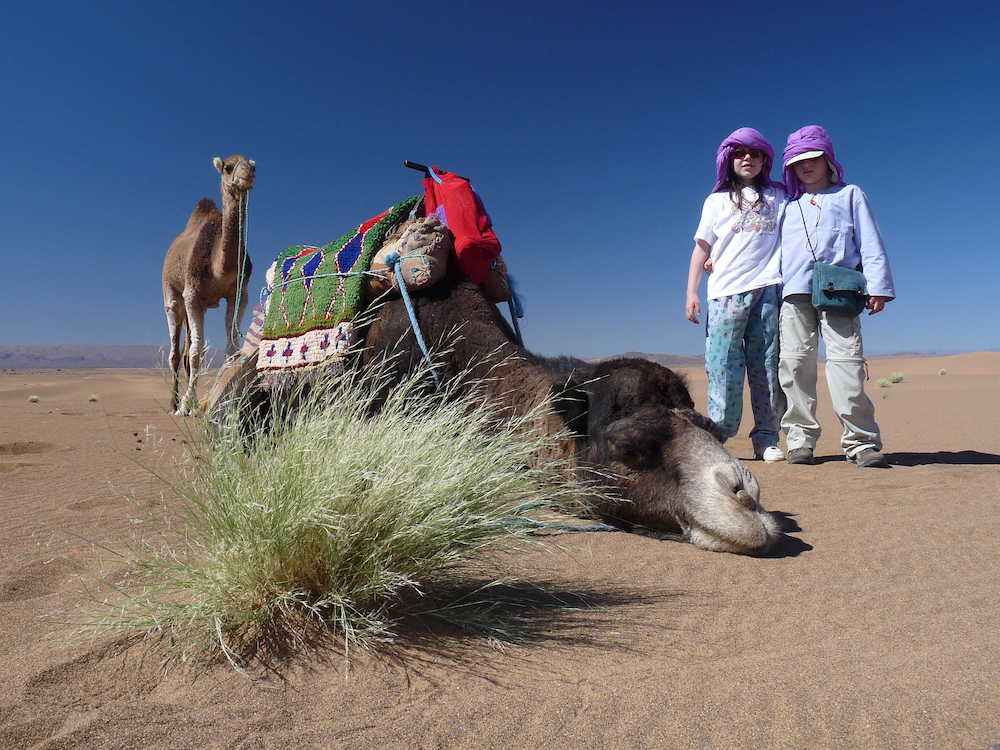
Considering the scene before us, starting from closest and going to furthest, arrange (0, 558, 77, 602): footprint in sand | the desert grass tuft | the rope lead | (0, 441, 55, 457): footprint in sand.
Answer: the desert grass tuft
(0, 558, 77, 602): footprint in sand
the rope lead
(0, 441, 55, 457): footprint in sand

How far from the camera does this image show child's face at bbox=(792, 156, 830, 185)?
18.3 ft

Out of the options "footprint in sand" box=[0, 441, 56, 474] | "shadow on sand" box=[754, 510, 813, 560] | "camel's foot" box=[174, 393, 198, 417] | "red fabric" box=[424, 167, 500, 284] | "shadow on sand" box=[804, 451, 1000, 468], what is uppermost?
"red fabric" box=[424, 167, 500, 284]

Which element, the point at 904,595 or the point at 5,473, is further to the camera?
the point at 5,473

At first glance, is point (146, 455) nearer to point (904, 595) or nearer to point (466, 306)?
point (466, 306)

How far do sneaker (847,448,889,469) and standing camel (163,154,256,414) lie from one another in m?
8.06

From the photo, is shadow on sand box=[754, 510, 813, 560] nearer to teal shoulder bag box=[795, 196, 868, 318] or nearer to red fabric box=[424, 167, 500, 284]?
teal shoulder bag box=[795, 196, 868, 318]

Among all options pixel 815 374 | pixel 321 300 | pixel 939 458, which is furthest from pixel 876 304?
pixel 321 300

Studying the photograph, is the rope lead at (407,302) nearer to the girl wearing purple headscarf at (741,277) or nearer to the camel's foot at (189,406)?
the camel's foot at (189,406)

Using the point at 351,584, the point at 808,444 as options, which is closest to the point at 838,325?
the point at 808,444

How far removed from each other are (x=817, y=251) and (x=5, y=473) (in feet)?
22.3

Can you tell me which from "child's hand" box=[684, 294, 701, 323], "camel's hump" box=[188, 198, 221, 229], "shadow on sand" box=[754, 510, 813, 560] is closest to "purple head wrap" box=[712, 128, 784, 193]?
"child's hand" box=[684, 294, 701, 323]

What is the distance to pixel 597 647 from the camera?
79.2 inches

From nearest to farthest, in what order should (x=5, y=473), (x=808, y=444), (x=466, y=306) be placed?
→ (x=466, y=306), (x=5, y=473), (x=808, y=444)

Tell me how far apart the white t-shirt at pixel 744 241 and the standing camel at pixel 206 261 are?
6.47 m
